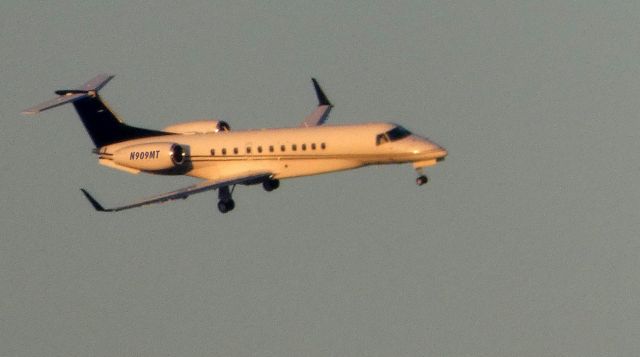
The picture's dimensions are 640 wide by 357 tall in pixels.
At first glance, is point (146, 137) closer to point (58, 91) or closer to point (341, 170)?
point (58, 91)

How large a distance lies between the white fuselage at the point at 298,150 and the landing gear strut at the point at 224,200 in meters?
1.37

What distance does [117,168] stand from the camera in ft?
341

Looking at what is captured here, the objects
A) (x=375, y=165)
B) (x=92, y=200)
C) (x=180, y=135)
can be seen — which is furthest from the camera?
(x=180, y=135)

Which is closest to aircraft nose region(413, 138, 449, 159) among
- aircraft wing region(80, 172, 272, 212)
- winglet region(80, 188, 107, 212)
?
aircraft wing region(80, 172, 272, 212)

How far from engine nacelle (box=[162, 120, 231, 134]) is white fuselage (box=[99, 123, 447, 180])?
78.0 inches

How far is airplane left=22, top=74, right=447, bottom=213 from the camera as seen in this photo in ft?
313

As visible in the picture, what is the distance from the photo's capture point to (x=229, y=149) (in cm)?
9956

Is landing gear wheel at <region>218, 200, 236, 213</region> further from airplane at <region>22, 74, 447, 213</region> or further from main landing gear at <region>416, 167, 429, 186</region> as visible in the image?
main landing gear at <region>416, 167, 429, 186</region>

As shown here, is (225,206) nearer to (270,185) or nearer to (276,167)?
(270,185)

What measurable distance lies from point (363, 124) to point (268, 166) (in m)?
5.64

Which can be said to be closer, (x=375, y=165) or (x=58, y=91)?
(x=375, y=165)

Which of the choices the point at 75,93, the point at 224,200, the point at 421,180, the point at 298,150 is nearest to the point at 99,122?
the point at 75,93

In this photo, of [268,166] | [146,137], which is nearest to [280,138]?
[268,166]

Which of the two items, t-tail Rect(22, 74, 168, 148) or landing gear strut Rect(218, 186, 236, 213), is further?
t-tail Rect(22, 74, 168, 148)
